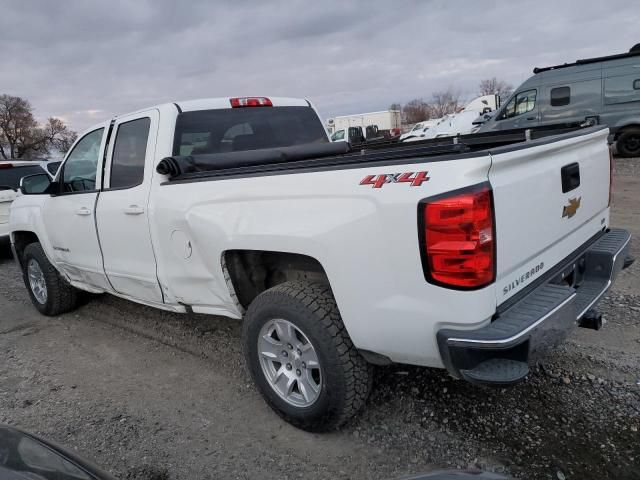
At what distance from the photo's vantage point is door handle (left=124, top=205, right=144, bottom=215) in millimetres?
3490

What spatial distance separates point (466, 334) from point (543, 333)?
377mm

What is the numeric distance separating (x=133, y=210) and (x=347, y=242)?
6.27 ft

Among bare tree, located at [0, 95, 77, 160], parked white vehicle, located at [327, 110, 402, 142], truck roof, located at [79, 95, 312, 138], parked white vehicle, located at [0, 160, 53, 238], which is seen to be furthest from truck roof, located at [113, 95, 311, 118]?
bare tree, located at [0, 95, 77, 160]

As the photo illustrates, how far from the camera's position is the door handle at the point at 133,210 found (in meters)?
3.49

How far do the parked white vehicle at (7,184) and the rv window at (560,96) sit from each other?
12.8 meters

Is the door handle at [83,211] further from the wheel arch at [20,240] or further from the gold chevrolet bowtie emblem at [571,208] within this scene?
the gold chevrolet bowtie emblem at [571,208]

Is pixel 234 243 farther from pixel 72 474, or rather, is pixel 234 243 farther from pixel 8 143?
pixel 8 143

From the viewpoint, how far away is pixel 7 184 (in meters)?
8.45

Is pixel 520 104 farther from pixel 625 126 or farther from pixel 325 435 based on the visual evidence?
pixel 325 435

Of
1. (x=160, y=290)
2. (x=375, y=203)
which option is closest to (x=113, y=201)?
(x=160, y=290)

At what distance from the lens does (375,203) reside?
7.31 feet

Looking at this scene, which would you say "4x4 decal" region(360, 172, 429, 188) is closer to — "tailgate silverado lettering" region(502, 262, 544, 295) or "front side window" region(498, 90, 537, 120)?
"tailgate silverado lettering" region(502, 262, 544, 295)

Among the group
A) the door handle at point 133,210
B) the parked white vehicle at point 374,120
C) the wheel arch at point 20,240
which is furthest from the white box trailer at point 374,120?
the door handle at point 133,210

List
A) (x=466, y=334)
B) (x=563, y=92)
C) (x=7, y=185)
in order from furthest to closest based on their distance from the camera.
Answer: (x=563, y=92) < (x=7, y=185) < (x=466, y=334)
